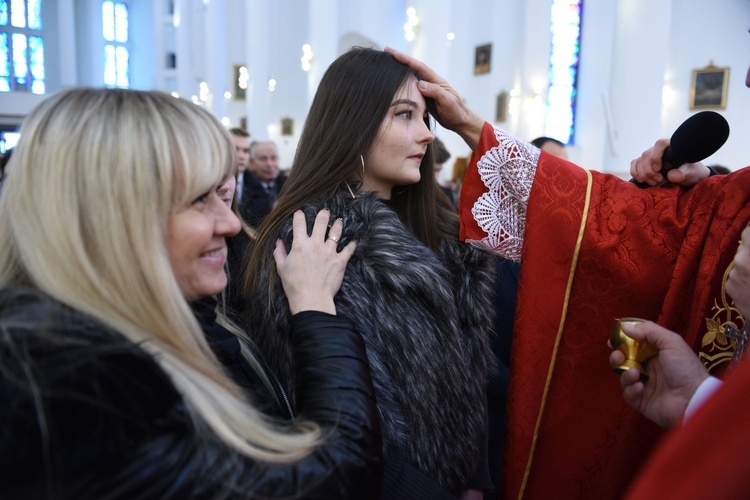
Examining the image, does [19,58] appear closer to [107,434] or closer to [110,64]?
[110,64]

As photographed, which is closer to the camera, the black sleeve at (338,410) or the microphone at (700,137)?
the black sleeve at (338,410)

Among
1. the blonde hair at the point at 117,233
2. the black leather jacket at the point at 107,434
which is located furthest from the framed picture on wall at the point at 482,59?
the black leather jacket at the point at 107,434

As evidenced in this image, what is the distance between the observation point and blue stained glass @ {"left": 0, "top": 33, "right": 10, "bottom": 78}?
861 inches

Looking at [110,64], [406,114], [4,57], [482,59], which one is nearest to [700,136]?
[406,114]

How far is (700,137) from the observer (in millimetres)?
1521

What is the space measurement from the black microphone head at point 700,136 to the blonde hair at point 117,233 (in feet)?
4.03

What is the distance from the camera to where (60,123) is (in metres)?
0.98

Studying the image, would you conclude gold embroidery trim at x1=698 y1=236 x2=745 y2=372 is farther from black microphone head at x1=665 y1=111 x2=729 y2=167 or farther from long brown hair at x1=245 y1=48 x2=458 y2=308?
long brown hair at x1=245 y1=48 x2=458 y2=308

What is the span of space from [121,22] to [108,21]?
0.84 m

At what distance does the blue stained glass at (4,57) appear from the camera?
21.9 meters

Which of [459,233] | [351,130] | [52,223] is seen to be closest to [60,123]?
[52,223]

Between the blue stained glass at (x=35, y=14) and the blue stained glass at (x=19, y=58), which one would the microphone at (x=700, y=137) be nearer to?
the blue stained glass at (x=19, y=58)

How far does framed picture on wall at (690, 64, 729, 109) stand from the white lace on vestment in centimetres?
1186

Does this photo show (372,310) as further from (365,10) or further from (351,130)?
(365,10)
